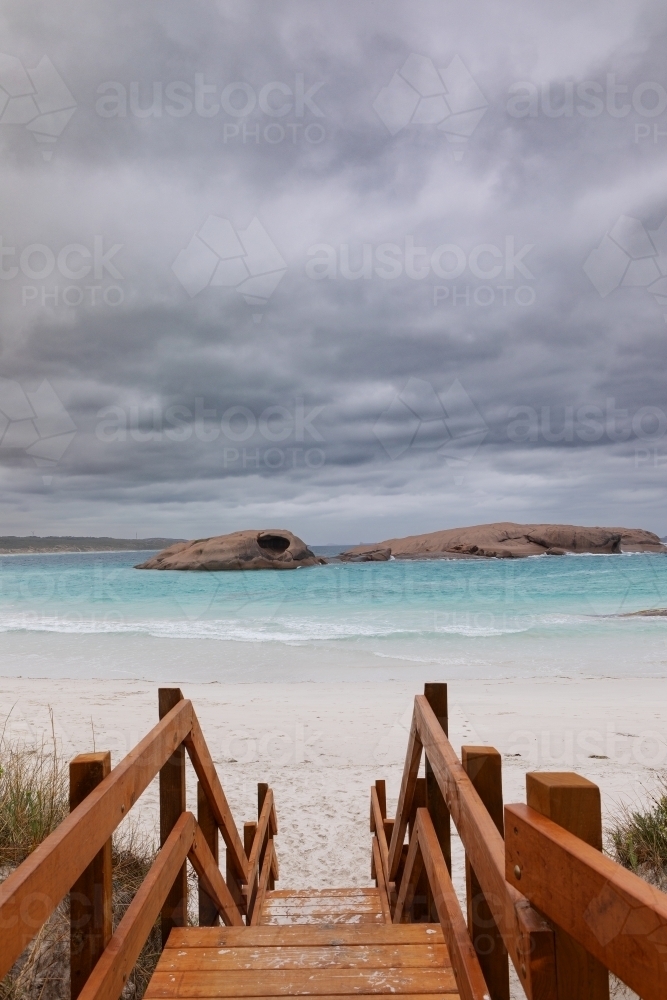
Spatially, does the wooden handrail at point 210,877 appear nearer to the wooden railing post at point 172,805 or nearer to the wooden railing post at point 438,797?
the wooden railing post at point 172,805

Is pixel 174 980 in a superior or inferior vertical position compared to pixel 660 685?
superior

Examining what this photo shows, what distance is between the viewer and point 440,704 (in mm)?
2877

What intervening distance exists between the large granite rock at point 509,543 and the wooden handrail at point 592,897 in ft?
245

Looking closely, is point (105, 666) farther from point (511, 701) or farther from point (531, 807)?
point (531, 807)

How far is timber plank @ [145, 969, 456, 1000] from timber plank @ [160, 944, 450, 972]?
40 mm

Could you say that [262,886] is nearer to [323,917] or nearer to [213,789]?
[323,917]

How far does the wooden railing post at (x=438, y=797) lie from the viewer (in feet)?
8.89

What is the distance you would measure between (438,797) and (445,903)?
27.0 inches

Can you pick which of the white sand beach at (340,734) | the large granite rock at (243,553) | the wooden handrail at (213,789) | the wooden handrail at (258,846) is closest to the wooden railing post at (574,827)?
the wooden handrail at (213,789)

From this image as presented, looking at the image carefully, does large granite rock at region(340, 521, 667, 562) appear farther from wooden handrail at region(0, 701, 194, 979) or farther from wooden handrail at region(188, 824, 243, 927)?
wooden handrail at region(0, 701, 194, 979)

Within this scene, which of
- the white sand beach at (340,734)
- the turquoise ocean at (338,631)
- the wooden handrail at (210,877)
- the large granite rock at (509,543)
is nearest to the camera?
the wooden handrail at (210,877)

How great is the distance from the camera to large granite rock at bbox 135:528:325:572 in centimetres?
5469

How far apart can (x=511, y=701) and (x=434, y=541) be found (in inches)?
3075

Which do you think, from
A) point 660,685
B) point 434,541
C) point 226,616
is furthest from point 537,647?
point 434,541
